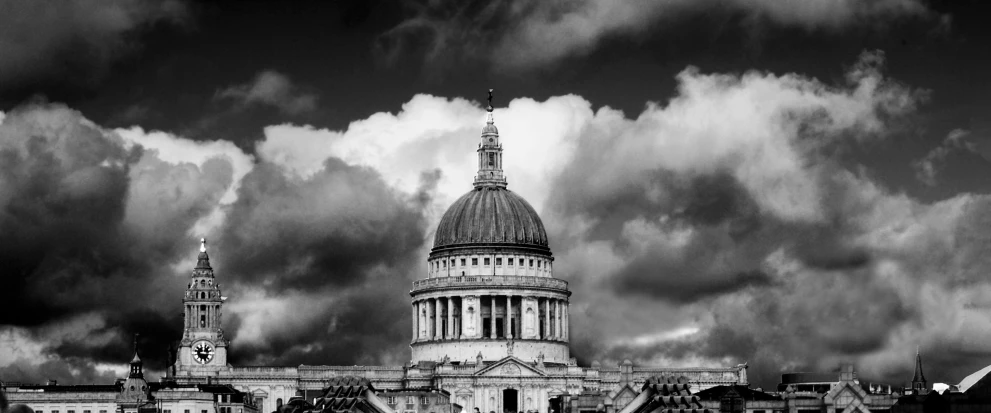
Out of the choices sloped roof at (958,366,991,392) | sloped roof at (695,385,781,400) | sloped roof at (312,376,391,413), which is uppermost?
sloped roof at (695,385,781,400)

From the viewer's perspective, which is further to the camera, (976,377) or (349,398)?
(976,377)

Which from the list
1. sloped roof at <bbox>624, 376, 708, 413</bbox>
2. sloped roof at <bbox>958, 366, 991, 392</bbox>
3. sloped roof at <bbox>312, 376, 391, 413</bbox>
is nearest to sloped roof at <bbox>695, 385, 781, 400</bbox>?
sloped roof at <bbox>958, 366, 991, 392</bbox>

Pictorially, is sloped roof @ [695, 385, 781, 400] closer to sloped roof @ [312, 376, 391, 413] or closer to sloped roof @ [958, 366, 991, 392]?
sloped roof @ [958, 366, 991, 392]

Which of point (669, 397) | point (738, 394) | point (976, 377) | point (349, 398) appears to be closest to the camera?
point (349, 398)

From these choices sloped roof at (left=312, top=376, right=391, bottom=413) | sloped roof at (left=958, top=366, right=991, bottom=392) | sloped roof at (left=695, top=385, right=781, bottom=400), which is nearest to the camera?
sloped roof at (left=312, top=376, right=391, bottom=413)

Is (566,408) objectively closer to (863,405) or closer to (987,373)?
(863,405)

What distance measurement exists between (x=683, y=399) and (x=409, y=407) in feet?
515

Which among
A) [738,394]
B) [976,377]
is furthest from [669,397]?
[738,394]

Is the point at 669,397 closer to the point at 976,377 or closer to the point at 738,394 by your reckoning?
the point at 976,377

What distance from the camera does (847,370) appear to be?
165500 mm

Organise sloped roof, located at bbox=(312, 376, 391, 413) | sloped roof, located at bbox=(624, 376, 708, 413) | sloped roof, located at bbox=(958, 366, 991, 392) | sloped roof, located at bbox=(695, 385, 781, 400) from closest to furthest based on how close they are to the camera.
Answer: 1. sloped roof, located at bbox=(312, 376, 391, 413)
2. sloped roof, located at bbox=(624, 376, 708, 413)
3. sloped roof, located at bbox=(958, 366, 991, 392)
4. sloped roof, located at bbox=(695, 385, 781, 400)

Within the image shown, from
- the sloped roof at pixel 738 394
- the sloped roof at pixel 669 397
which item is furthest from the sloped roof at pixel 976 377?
the sloped roof at pixel 738 394

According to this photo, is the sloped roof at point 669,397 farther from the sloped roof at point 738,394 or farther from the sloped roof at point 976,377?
the sloped roof at point 738,394

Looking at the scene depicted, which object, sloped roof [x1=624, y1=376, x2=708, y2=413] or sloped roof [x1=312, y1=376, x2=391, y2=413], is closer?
sloped roof [x1=312, y1=376, x2=391, y2=413]
